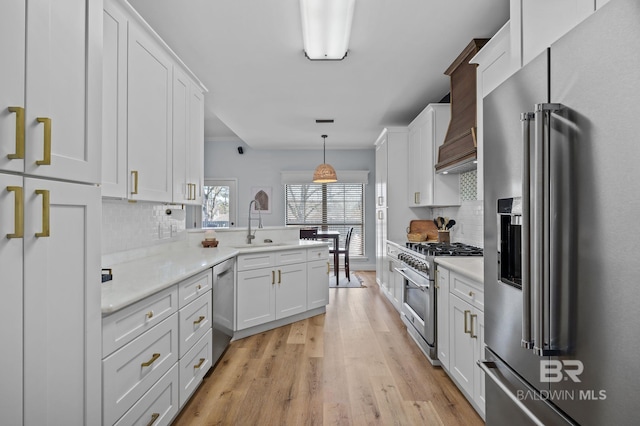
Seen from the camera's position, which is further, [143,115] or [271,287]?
[271,287]

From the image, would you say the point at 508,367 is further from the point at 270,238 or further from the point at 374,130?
the point at 374,130

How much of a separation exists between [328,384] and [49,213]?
6.95 feet

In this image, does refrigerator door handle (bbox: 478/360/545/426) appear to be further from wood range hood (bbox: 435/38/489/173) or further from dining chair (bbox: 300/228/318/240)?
dining chair (bbox: 300/228/318/240)

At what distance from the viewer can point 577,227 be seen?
0.89 metres

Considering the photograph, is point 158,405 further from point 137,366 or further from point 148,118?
point 148,118

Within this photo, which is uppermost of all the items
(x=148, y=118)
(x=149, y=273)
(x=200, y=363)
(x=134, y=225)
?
(x=148, y=118)

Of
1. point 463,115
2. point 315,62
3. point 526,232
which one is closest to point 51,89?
point 526,232

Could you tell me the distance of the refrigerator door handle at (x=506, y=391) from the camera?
1.06 metres

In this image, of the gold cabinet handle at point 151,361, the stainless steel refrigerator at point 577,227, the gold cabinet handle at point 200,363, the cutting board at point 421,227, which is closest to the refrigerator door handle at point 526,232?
the stainless steel refrigerator at point 577,227

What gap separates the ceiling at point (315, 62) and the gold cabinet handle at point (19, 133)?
6.23 feet

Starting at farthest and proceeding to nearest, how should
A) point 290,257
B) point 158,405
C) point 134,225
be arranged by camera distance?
point 290,257 < point 134,225 < point 158,405

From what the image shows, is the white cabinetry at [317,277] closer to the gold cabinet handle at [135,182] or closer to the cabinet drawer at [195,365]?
the cabinet drawer at [195,365]

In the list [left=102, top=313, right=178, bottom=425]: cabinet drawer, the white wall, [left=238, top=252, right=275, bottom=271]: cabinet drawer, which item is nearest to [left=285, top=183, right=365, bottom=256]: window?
the white wall

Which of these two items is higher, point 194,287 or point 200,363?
point 194,287
